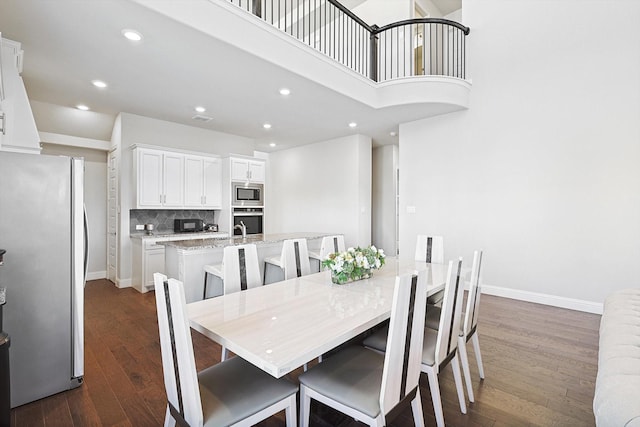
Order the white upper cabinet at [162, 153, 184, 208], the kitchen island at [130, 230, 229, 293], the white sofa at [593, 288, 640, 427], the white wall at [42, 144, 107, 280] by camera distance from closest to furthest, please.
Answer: the white sofa at [593, 288, 640, 427], the kitchen island at [130, 230, 229, 293], the white upper cabinet at [162, 153, 184, 208], the white wall at [42, 144, 107, 280]

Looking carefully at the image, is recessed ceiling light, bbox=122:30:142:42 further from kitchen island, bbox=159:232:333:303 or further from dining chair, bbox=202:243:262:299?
dining chair, bbox=202:243:262:299

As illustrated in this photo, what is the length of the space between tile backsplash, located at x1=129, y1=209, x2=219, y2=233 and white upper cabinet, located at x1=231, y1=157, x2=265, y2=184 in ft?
2.88

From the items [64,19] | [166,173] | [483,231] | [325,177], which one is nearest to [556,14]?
[483,231]

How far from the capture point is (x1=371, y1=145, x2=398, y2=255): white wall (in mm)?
7359

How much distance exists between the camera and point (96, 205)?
5406mm

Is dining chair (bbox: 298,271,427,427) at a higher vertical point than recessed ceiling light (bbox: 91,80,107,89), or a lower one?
lower

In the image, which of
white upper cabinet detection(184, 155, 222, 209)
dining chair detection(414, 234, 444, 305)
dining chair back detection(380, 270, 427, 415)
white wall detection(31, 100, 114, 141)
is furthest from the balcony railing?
dining chair back detection(380, 270, 427, 415)

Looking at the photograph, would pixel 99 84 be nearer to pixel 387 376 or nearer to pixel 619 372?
pixel 387 376

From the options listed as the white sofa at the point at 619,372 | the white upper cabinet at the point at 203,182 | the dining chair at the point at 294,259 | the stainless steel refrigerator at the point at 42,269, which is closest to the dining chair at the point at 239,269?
the dining chair at the point at 294,259

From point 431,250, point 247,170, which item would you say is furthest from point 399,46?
point 431,250

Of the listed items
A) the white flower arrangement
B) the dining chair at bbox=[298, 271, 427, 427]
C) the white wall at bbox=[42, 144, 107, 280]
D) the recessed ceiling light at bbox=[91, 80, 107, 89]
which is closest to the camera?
the dining chair at bbox=[298, 271, 427, 427]

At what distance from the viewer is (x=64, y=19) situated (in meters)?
2.44

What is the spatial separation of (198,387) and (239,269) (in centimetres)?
106

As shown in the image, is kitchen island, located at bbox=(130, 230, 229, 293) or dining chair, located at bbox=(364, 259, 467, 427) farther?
kitchen island, located at bbox=(130, 230, 229, 293)
